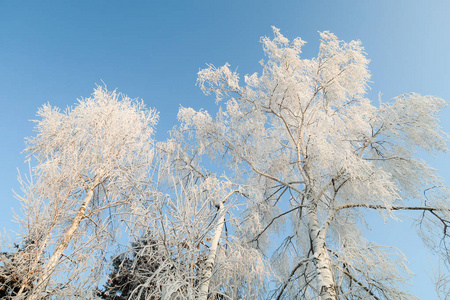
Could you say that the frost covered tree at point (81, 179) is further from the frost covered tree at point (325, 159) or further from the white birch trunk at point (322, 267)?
the white birch trunk at point (322, 267)

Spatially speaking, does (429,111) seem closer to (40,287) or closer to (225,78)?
(225,78)

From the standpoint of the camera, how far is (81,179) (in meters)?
5.57

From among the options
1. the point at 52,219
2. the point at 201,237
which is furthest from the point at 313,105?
the point at 52,219

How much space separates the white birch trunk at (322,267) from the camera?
383 centimetres

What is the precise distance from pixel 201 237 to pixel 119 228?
413 cm

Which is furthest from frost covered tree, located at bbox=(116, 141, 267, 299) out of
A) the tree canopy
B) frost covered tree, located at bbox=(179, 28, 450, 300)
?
frost covered tree, located at bbox=(179, 28, 450, 300)

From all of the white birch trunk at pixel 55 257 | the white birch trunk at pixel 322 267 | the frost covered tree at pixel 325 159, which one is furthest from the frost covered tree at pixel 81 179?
the white birch trunk at pixel 322 267

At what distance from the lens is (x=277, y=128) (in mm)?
6941

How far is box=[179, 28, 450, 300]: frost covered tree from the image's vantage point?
4191 millimetres

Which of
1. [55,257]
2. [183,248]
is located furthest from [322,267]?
[55,257]

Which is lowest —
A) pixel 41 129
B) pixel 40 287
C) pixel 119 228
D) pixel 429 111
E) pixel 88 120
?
pixel 40 287

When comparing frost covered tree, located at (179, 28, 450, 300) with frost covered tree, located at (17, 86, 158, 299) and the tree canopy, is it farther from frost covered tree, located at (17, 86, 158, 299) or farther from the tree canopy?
frost covered tree, located at (17, 86, 158, 299)

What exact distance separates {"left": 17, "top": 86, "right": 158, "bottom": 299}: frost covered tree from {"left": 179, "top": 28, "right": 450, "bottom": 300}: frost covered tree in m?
1.54

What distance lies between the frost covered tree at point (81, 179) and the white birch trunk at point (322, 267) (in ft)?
9.44
